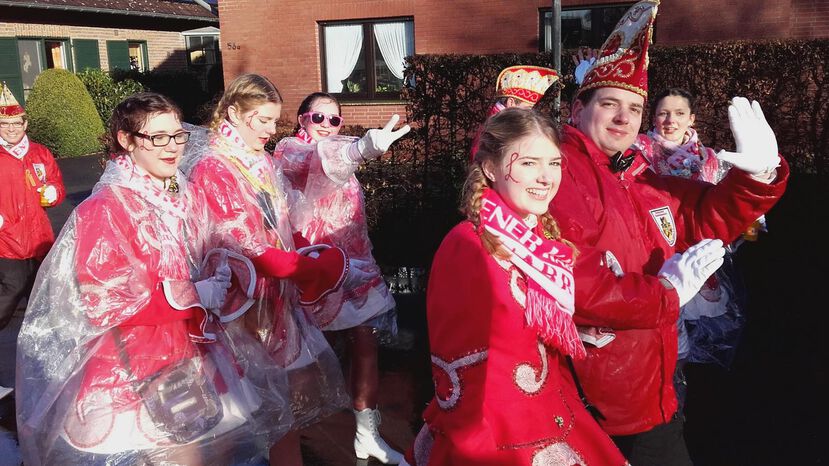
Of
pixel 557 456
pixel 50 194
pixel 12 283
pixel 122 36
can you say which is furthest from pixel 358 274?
pixel 122 36

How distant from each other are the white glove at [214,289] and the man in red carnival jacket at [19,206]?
3.03 m

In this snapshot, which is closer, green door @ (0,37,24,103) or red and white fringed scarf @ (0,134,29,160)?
red and white fringed scarf @ (0,134,29,160)

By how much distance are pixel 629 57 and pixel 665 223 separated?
0.64 metres

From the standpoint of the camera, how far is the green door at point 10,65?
2038 centimetres

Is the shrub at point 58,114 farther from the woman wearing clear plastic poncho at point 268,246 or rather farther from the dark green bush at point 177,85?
the woman wearing clear plastic poncho at point 268,246

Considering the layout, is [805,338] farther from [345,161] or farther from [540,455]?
[540,455]

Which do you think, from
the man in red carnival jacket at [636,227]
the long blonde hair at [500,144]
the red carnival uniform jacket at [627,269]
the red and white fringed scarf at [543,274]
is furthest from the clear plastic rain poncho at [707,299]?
the red and white fringed scarf at [543,274]

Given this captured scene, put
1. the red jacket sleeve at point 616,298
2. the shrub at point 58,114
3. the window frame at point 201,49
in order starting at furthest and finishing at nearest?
1. the window frame at point 201,49
2. the shrub at point 58,114
3. the red jacket sleeve at point 616,298

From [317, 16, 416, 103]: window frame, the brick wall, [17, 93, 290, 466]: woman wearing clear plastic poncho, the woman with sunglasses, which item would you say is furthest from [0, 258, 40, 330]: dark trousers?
the brick wall

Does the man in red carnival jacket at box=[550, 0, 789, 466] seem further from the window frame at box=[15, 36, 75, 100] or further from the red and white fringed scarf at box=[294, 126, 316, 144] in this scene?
the window frame at box=[15, 36, 75, 100]

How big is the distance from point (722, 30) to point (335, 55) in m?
7.40

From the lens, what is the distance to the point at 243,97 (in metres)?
3.74

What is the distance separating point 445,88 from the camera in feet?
23.8

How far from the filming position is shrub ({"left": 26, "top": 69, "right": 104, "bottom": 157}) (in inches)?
719
